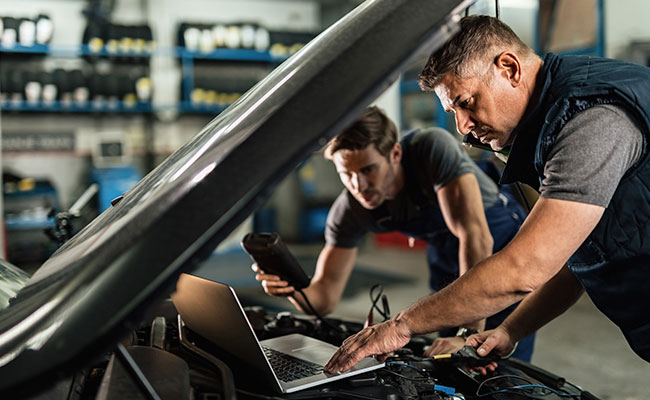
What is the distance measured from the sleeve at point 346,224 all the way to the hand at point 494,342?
0.85 metres

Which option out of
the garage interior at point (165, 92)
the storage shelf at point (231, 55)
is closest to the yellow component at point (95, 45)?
the garage interior at point (165, 92)

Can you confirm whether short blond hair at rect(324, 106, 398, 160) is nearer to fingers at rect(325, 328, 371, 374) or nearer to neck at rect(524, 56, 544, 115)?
neck at rect(524, 56, 544, 115)

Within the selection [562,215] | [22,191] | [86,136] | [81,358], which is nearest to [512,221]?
[562,215]

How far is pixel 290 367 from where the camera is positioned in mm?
1123

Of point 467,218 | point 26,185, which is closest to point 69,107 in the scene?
point 26,185

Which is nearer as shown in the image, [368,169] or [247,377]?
[247,377]

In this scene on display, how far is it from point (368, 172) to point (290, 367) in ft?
3.03

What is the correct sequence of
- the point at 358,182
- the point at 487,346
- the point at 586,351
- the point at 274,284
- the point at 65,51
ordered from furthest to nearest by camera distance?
1. the point at 65,51
2. the point at 586,351
3. the point at 358,182
4. the point at 274,284
5. the point at 487,346

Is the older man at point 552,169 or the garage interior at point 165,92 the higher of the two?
the older man at point 552,169

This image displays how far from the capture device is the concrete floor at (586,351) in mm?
3393

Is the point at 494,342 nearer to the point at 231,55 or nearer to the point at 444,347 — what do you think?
the point at 444,347

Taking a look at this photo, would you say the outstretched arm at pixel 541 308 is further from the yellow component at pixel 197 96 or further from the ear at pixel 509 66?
the yellow component at pixel 197 96

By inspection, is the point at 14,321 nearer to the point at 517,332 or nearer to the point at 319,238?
the point at 517,332

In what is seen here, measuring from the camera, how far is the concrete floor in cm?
339
